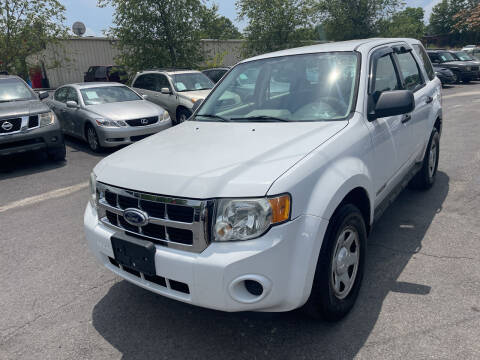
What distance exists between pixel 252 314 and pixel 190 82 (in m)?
9.39

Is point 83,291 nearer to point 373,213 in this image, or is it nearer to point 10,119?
point 373,213

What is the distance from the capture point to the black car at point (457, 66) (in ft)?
69.6

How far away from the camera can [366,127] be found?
10.2 feet

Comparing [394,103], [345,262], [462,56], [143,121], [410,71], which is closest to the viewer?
[345,262]

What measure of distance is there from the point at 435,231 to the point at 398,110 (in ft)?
5.40

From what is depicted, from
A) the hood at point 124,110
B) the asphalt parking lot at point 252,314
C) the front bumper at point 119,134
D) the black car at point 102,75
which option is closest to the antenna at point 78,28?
the black car at point 102,75

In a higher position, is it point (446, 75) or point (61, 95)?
point (61, 95)

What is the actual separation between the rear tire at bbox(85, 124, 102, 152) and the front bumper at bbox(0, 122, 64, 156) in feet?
3.24

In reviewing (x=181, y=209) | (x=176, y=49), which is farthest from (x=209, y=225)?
(x=176, y=49)

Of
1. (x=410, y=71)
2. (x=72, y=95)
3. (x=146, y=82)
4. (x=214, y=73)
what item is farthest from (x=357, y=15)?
(x=410, y=71)

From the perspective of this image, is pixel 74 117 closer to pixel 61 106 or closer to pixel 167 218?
pixel 61 106

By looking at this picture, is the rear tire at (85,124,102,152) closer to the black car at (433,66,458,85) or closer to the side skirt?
Answer: the side skirt

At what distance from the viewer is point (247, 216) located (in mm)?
2262

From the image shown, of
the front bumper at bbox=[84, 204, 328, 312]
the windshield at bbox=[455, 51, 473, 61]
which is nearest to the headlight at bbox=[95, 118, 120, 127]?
the front bumper at bbox=[84, 204, 328, 312]
